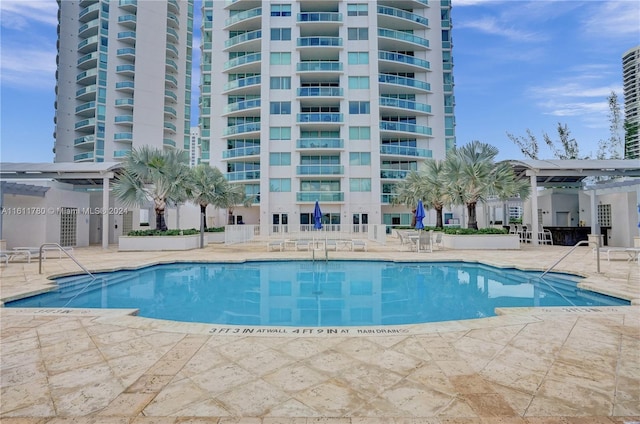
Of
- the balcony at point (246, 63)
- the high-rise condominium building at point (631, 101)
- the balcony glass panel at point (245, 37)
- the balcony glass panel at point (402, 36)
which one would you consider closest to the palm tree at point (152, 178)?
the balcony at point (246, 63)

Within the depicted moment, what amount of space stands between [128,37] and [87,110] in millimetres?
11018

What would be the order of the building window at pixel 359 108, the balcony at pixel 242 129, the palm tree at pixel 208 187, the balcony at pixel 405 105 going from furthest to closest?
the balcony at pixel 405 105
the balcony at pixel 242 129
the building window at pixel 359 108
the palm tree at pixel 208 187

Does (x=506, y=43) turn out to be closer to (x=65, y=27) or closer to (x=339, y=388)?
(x=339, y=388)

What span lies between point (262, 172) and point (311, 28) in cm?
1608

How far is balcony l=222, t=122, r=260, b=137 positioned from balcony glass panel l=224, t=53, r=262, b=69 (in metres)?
6.56

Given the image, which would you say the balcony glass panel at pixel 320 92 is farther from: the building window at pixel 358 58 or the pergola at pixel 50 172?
the pergola at pixel 50 172

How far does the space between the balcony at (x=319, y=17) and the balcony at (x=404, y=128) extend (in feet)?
37.9

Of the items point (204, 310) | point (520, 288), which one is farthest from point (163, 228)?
point (520, 288)

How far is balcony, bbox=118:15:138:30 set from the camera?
138 feet

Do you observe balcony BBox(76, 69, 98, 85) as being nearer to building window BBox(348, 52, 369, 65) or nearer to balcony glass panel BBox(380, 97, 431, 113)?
building window BBox(348, 52, 369, 65)

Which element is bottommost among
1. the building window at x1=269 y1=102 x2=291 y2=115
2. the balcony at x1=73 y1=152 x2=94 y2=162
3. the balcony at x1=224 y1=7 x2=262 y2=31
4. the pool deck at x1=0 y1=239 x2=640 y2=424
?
the pool deck at x1=0 y1=239 x2=640 y2=424

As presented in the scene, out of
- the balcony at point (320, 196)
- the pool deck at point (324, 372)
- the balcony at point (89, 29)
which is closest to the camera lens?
the pool deck at point (324, 372)

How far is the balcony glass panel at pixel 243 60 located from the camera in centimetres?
3350

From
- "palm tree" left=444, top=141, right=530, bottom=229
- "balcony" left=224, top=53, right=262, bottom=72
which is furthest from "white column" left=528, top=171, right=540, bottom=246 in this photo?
"balcony" left=224, top=53, right=262, bottom=72
